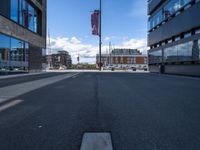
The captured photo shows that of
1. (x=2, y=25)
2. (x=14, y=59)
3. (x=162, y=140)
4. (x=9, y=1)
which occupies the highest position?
(x=9, y=1)

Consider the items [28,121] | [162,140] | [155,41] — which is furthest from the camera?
[155,41]

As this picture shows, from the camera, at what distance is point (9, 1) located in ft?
101

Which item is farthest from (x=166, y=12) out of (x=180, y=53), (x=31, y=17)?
(x=31, y=17)

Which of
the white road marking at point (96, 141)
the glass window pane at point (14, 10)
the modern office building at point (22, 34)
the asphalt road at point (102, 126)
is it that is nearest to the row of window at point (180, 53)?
the modern office building at point (22, 34)

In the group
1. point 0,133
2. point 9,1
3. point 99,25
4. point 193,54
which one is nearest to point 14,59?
point 9,1

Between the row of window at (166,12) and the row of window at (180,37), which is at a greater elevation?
the row of window at (166,12)

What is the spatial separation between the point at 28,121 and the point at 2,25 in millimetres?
25098

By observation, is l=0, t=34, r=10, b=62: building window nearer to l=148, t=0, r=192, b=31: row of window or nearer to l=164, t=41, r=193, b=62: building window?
l=164, t=41, r=193, b=62: building window

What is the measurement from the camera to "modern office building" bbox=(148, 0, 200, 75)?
97.2ft

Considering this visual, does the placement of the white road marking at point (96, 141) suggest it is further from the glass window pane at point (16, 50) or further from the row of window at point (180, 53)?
the glass window pane at point (16, 50)

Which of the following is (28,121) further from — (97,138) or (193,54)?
(193,54)

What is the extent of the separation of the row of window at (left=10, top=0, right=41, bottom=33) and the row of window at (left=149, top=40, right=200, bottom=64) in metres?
21.1

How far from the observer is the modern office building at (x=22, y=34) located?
97.6ft

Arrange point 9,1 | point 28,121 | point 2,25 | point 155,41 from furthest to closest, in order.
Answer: point 155,41 → point 9,1 → point 2,25 → point 28,121
